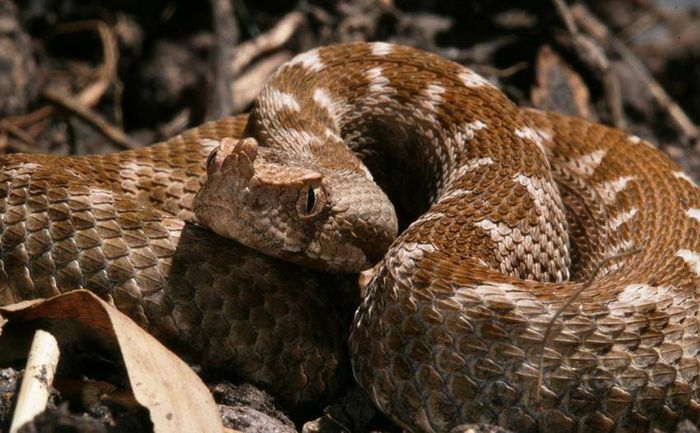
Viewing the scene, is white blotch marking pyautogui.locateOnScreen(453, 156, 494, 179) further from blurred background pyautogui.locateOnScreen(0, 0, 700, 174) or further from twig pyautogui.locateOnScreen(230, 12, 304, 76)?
twig pyautogui.locateOnScreen(230, 12, 304, 76)

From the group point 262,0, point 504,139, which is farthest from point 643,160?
point 262,0

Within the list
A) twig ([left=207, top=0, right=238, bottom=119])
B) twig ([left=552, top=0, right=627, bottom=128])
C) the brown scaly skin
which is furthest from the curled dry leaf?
twig ([left=552, top=0, right=627, bottom=128])

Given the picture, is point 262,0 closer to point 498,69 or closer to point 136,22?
point 136,22

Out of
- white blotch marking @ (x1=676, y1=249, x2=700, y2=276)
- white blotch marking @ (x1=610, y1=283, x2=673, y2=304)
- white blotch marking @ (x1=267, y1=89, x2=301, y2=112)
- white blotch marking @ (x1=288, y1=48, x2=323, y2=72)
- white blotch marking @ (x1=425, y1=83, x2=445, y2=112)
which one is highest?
white blotch marking @ (x1=425, y1=83, x2=445, y2=112)

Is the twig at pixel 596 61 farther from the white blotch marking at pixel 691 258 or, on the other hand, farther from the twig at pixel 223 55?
the white blotch marking at pixel 691 258

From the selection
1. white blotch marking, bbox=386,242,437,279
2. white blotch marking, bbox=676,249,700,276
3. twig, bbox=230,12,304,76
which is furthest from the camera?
twig, bbox=230,12,304,76

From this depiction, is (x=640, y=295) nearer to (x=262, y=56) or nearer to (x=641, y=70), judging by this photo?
(x=262, y=56)

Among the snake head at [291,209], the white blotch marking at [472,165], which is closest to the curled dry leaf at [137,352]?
the snake head at [291,209]

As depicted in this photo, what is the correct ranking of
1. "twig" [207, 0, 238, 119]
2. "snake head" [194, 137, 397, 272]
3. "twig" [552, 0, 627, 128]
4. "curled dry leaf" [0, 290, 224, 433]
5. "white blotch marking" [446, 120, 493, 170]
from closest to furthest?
1. "curled dry leaf" [0, 290, 224, 433]
2. "snake head" [194, 137, 397, 272]
3. "white blotch marking" [446, 120, 493, 170]
4. "twig" [207, 0, 238, 119]
5. "twig" [552, 0, 627, 128]
